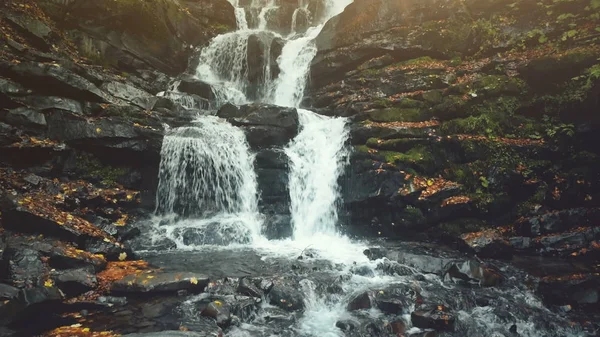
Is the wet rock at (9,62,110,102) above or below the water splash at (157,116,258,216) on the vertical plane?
above

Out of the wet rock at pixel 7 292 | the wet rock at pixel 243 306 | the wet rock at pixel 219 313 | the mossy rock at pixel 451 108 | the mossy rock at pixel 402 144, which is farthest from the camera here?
the mossy rock at pixel 451 108

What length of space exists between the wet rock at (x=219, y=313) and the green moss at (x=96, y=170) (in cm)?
668

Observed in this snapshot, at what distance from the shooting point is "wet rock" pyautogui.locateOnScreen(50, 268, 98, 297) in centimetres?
600

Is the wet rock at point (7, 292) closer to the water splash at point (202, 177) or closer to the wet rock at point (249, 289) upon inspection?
the wet rock at point (249, 289)

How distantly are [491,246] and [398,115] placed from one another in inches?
221

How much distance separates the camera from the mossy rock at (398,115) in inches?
495

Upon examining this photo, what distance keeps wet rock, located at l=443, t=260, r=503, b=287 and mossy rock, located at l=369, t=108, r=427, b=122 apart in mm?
6096

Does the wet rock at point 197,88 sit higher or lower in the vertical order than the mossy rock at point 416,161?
higher

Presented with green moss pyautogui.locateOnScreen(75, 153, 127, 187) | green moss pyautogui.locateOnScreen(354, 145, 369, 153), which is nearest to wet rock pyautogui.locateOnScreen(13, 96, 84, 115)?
green moss pyautogui.locateOnScreen(75, 153, 127, 187)

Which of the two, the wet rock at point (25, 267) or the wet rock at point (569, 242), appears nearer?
the wet rock at point (25, 267)

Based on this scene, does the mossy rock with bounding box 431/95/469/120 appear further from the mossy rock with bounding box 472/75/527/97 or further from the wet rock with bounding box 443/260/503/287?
the wet rock with bounding box 443/260/503/287

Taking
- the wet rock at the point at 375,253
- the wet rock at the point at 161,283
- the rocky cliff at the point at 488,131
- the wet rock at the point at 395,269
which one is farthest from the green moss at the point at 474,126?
the wet rock at the point at 161,283

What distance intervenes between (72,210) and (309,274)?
21.2 feet

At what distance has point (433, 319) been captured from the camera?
5.87 meters
